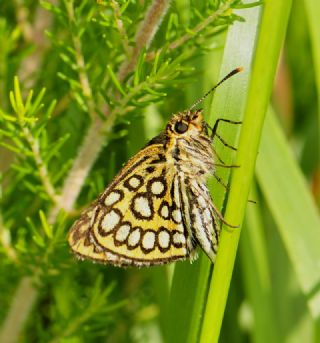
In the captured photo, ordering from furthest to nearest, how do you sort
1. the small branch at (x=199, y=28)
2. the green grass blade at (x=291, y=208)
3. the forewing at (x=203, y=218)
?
the green grass blade at (x=291, y=208) → the forewing at (x=203, y=218) → the small branch at (x=199, y=28)

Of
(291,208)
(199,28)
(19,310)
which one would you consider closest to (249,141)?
(199,28)

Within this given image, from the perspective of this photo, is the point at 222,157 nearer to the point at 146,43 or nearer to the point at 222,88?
the point at 222,88

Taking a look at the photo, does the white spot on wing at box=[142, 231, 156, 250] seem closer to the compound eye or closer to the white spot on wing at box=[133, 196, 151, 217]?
the white spot on wing at box=[133, 196, 151, 217]

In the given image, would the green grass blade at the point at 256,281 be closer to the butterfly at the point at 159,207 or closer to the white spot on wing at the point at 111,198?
the butterfly at the point at 159,207

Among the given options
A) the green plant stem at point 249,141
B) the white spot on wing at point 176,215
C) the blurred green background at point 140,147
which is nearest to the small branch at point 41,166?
the blurred green background at point 140,147

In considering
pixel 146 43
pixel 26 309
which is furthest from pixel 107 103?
pixel 26 309

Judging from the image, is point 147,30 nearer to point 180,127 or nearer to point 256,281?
point 180,127
